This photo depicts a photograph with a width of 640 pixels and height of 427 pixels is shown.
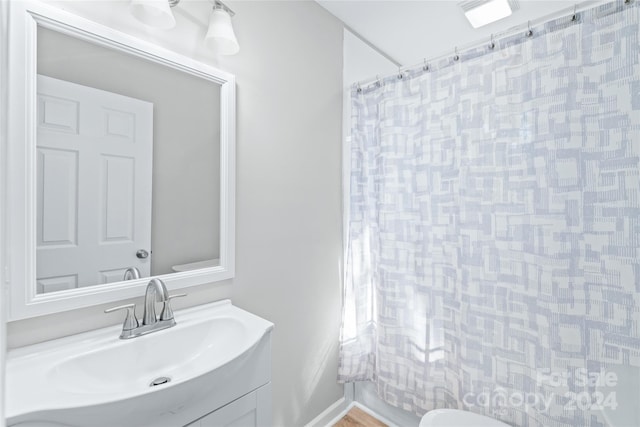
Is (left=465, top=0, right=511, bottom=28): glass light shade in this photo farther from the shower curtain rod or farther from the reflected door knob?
the reflected door knob

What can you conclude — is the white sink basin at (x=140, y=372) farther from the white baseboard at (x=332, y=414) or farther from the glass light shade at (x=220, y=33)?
the glass light shade at (x=220, y=33)

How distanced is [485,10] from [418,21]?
353mm

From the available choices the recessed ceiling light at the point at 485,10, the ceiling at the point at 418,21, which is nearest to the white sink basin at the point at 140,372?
the ceiling at the point at 418,21

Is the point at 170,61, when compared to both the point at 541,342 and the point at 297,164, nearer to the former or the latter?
the point at 297,164

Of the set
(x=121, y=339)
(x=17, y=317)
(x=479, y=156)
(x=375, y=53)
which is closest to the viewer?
(x=17, y=317)

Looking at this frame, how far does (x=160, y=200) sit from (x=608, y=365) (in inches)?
68.3

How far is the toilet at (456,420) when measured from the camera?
1.24 metres

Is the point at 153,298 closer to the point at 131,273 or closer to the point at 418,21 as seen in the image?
the point at 131,273

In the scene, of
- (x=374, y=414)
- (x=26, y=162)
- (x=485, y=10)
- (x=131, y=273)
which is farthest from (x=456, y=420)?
(x=485, y=10)

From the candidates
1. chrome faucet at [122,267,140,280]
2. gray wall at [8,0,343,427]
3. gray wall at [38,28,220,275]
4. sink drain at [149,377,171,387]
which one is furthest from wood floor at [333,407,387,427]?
chrome faucet at [122,267,140,280]

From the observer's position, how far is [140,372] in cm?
93

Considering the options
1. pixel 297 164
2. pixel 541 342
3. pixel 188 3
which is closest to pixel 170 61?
pixel 188 3

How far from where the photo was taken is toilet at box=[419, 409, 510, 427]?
4.07ft

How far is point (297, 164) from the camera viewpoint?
1547mm
